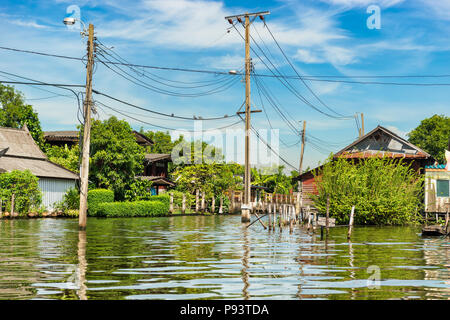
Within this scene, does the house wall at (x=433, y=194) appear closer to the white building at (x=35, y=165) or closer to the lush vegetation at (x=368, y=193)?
the lush vegetation at (x=368, y=193)

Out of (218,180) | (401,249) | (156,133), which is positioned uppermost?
(156,133)

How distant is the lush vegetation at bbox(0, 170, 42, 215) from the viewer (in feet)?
150

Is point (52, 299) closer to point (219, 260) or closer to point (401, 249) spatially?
point (219, 260)

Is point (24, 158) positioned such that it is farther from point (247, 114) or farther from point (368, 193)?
point (368, 193)

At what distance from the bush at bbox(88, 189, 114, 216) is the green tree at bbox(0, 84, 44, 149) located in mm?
24575

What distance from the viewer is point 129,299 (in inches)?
393

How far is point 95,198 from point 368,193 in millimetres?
24267

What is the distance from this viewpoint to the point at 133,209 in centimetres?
5306

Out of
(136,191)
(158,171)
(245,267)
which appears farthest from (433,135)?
(245,267)

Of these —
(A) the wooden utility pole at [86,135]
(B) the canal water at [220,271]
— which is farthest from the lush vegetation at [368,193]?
(A) the wooden utility pole at [86,135]

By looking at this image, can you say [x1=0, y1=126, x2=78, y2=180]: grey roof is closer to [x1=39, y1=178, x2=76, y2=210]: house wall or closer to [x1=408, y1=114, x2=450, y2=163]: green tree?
[x1=39, y1=178, x2=76, y2=210]: house wall
